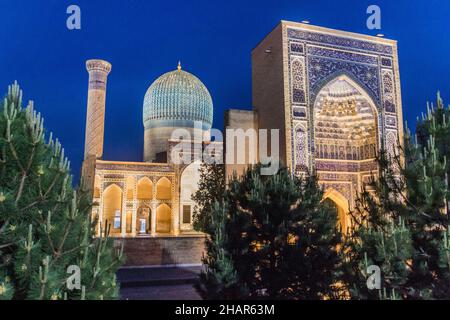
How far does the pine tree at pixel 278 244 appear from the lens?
4.71 meters

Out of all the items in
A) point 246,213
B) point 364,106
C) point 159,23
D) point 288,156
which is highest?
point 159,23

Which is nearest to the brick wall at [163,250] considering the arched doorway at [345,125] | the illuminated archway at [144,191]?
the arched doorway at [345,125]

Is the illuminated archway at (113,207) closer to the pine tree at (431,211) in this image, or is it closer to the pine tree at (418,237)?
the pine tree at (418,237)

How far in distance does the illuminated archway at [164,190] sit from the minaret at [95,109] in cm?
337

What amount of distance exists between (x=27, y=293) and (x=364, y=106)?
9746 millimetres

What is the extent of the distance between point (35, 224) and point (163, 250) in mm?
8158

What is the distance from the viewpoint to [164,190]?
688 inches

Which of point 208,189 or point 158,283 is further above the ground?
point 208,189

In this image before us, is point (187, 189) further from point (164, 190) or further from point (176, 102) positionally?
point (176, 102)

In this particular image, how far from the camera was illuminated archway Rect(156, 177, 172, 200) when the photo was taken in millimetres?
17245

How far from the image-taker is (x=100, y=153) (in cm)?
1791

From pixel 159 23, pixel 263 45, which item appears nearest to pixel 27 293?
pixel 263 45

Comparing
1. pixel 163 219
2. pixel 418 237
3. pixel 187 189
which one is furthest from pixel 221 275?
pixel 163 219
